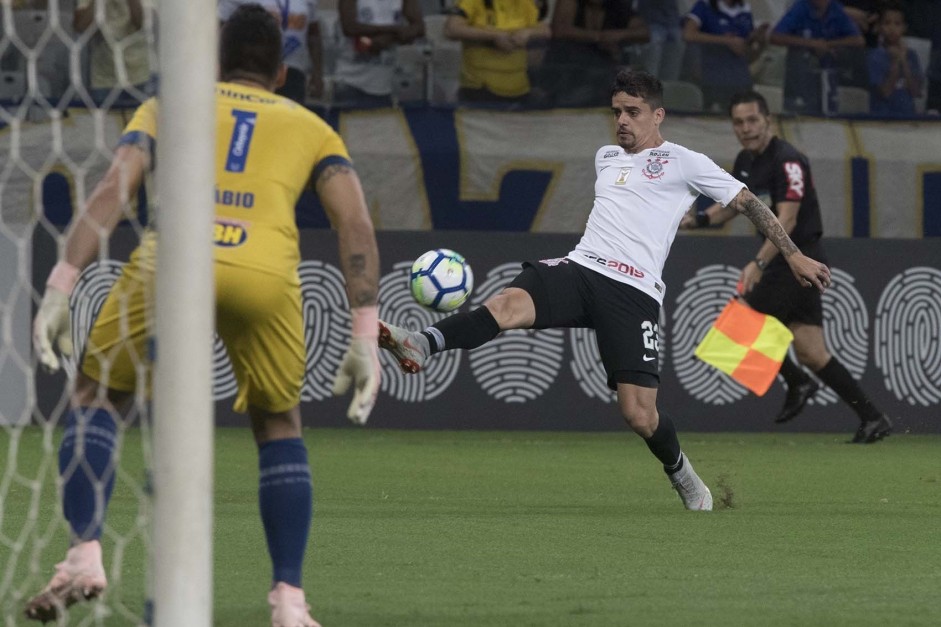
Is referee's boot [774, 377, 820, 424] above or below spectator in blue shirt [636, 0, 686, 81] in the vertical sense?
below

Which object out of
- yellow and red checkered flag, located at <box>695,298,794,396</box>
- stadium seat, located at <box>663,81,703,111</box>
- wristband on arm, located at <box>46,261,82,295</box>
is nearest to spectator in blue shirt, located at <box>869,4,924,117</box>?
stadium seat, located at <box>663,81,703,111</box>

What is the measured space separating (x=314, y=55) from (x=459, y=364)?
2.60 meters

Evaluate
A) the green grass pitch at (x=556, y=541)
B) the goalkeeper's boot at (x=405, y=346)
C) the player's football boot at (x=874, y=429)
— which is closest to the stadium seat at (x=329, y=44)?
the green grass pitch at (x=556, y=541)

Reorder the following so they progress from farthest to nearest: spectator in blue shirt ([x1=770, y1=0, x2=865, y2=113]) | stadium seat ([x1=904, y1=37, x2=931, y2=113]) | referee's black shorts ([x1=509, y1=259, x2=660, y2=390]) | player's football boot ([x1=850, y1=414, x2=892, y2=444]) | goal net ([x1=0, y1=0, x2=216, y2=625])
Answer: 1. stadium seat ([x1=904, y1=37, x2=931, y2=113])
2. spectator in blue shirt ([x1=770, y1=0, x2=865, y2=113])
3. player's football boot ([x1=850, y1=414, x2=892, y2=444])
4. referee's black shorts ([x1=509, y1=259, x2=660, y2=390])
5. goal net ([x1=0, y1=0, x2=216, y2=625])

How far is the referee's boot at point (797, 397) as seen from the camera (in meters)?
11.5

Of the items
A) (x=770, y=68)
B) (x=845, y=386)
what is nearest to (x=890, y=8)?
(x=770, y=68)

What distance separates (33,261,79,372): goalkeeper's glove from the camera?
4.13m

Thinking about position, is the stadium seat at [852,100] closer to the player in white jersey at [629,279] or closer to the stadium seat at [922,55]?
the stadium seat at [922,55]

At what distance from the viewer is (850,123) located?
13289 mm

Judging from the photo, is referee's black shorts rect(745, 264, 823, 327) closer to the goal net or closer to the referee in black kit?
the referee in black kit

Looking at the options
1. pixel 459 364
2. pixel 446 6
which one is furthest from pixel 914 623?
pixel 446 6

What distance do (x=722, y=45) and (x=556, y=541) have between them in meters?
7.63

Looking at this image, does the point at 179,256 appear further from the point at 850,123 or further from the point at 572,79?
the point at 850,123

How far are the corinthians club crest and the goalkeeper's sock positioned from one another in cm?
363
